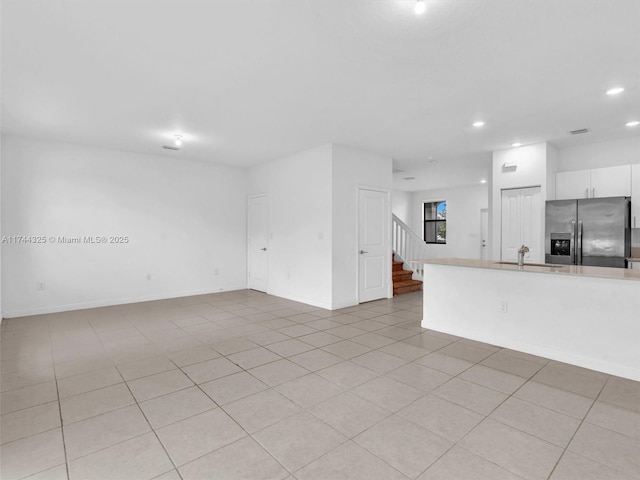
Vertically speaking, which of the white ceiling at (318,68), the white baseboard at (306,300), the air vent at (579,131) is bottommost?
the white baseboard at (306,300)

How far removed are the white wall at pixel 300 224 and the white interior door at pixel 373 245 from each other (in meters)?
0.71

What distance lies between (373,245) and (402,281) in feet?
6.10

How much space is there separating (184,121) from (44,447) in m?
3.74

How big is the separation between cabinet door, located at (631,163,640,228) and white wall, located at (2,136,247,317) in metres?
6.83

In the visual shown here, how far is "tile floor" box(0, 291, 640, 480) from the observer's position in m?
1.89

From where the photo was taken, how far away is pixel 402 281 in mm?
7648

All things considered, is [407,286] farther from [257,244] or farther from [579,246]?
[257,244]

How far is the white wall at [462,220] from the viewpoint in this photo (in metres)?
10.5

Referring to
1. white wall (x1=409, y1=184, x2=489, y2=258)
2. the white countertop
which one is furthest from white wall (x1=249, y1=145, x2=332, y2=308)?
white wall (x1=409, y1=184, x2=489, y2=258)

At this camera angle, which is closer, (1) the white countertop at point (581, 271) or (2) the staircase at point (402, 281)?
(1) the white countertop at point (581, 271)

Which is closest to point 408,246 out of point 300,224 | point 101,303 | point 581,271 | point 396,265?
point 396,265

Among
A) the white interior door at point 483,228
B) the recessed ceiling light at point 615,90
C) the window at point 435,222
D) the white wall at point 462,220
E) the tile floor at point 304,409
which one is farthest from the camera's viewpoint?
the window at point 435,222

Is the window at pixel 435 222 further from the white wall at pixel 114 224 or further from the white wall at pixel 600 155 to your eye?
the white wall at pixel 114 224

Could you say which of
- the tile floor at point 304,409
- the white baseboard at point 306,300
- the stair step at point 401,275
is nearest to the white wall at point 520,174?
the stair step at point 401,275
